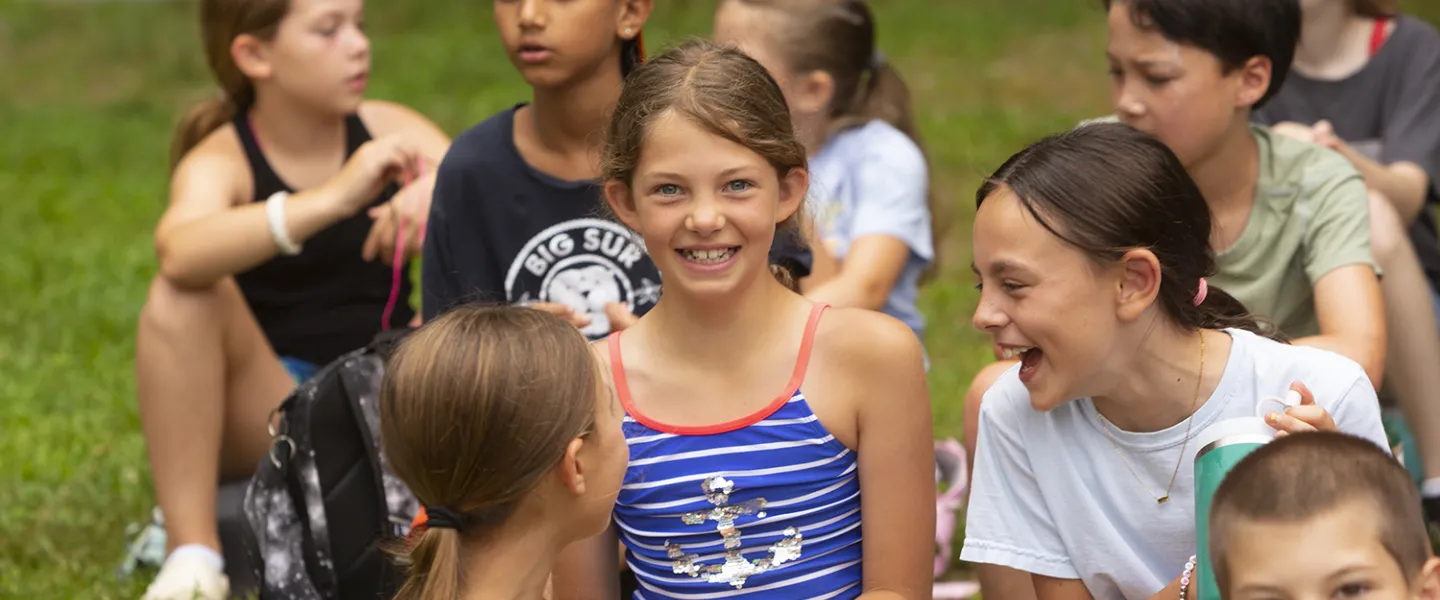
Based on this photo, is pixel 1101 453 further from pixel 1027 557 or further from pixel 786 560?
pixel 786 560

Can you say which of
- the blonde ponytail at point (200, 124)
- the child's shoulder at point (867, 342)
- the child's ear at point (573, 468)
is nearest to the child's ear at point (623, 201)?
the child's shoulder at point (867, 342)

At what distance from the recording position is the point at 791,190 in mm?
2707

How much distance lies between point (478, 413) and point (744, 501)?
1.89 ft

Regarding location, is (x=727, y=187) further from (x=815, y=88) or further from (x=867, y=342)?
(x=815, y=88)

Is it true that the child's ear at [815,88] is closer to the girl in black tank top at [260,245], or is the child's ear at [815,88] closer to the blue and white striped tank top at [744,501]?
the girl in black tank top at [260,245]

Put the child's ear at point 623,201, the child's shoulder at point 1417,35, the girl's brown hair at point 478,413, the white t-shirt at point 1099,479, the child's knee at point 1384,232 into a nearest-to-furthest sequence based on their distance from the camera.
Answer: the girl's brown hair at point 478,413 < the white t-shirt at point 1099,479 < the child's ear at point 623,201 < the child's knee at point 1384,232 < the child's shoulder at point 1417,35

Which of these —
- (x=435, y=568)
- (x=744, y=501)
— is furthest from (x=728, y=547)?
(x=435, y=568)

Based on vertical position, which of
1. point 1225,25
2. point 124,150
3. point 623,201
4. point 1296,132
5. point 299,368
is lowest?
point 124,150

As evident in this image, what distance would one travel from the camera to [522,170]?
10.6 feet

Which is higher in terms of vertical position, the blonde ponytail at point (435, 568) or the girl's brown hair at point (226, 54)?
the girl's brown hair at point (226, 54)

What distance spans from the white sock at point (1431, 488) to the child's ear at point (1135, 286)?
1392 millimetres

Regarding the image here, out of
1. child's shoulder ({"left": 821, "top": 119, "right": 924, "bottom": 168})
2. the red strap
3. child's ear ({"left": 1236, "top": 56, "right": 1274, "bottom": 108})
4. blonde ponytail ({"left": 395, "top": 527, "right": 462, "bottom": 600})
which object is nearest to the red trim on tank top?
blonde ponytail ({"left": 395, "top": 527, "right": 462, "bottom": 600})

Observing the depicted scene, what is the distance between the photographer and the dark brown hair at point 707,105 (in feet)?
8.45

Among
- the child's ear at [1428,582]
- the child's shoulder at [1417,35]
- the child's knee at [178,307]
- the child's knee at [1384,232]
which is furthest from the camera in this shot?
the child's shoulder at [1417,35]
